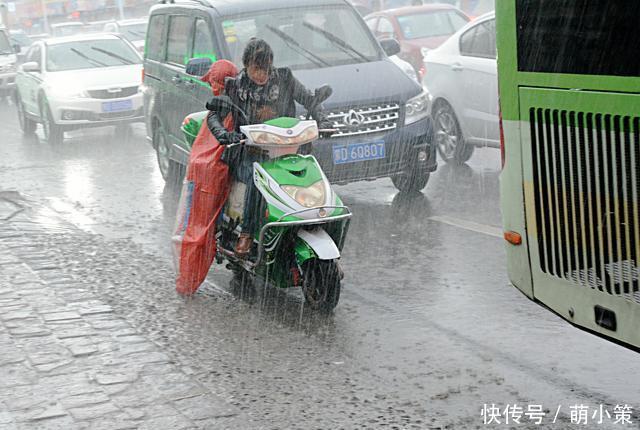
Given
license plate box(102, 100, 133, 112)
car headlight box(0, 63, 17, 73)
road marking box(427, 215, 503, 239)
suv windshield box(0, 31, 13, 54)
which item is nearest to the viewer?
road marking box(427, 215, 503, 239)

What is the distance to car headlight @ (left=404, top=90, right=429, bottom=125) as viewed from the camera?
9.90 meters

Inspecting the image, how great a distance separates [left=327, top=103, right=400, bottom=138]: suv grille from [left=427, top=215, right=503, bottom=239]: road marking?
1013mm

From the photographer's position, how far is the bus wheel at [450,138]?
40.0ft

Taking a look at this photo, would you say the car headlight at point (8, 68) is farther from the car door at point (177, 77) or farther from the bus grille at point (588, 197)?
the bus grille at point (588, 197)

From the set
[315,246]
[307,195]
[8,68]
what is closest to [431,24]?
[8,68]

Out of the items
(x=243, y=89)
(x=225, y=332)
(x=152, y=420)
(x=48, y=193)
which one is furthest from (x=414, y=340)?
(x=48, y=193)

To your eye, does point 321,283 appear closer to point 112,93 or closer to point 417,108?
point 417,108

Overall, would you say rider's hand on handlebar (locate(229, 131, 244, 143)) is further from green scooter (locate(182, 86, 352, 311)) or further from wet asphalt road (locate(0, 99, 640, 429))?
wet asphalt road (locate(0, 99, 640, 429))

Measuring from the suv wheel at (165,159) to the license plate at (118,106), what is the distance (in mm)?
4904

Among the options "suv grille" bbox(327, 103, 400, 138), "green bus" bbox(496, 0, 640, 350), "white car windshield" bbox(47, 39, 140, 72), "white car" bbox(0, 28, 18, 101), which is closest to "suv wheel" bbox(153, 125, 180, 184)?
"suv grille" bbox(327, 103, 400, 138)

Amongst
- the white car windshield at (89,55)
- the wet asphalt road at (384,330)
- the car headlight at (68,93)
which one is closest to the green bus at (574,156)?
the wet asphalt road at (384,330)

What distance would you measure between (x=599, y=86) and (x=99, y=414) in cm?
272

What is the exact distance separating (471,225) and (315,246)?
9.58ft

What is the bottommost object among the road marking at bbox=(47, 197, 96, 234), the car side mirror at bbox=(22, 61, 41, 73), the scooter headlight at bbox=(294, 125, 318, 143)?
the road marking at bbox=(47, 197, 96, 234)
